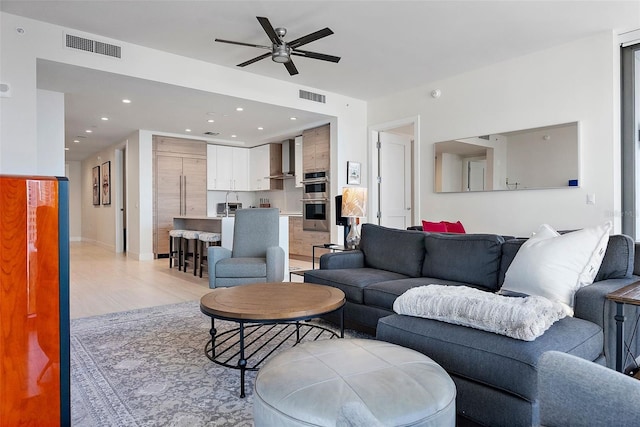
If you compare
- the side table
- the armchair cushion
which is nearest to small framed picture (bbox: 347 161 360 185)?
the armchair cushion

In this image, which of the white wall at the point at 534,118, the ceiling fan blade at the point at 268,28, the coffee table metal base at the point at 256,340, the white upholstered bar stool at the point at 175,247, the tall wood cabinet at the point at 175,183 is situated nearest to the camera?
the coffee table metal base at the point at 256,340

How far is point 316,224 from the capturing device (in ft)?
23.6

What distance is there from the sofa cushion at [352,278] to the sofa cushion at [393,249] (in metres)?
0.08

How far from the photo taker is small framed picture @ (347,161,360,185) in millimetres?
6581

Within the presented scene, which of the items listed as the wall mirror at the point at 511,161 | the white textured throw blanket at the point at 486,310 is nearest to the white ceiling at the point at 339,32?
the wall mirror at the point at 511,161

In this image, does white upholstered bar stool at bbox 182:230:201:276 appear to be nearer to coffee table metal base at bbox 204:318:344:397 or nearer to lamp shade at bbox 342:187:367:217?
lamp shade at bbox 342:187:367:217

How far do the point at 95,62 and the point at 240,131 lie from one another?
404 cm

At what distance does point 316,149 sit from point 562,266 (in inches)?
217

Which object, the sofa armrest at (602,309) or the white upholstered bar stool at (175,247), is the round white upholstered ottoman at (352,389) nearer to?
the sofa armrest at (602,309)

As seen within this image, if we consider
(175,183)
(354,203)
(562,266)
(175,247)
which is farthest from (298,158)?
(562,266)

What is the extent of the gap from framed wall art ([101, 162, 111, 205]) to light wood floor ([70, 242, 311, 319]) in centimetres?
254

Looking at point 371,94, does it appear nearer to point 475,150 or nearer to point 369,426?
point 475,150

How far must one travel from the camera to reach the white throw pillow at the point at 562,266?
1927mm

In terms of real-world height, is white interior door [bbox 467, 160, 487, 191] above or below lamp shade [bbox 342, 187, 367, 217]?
above
